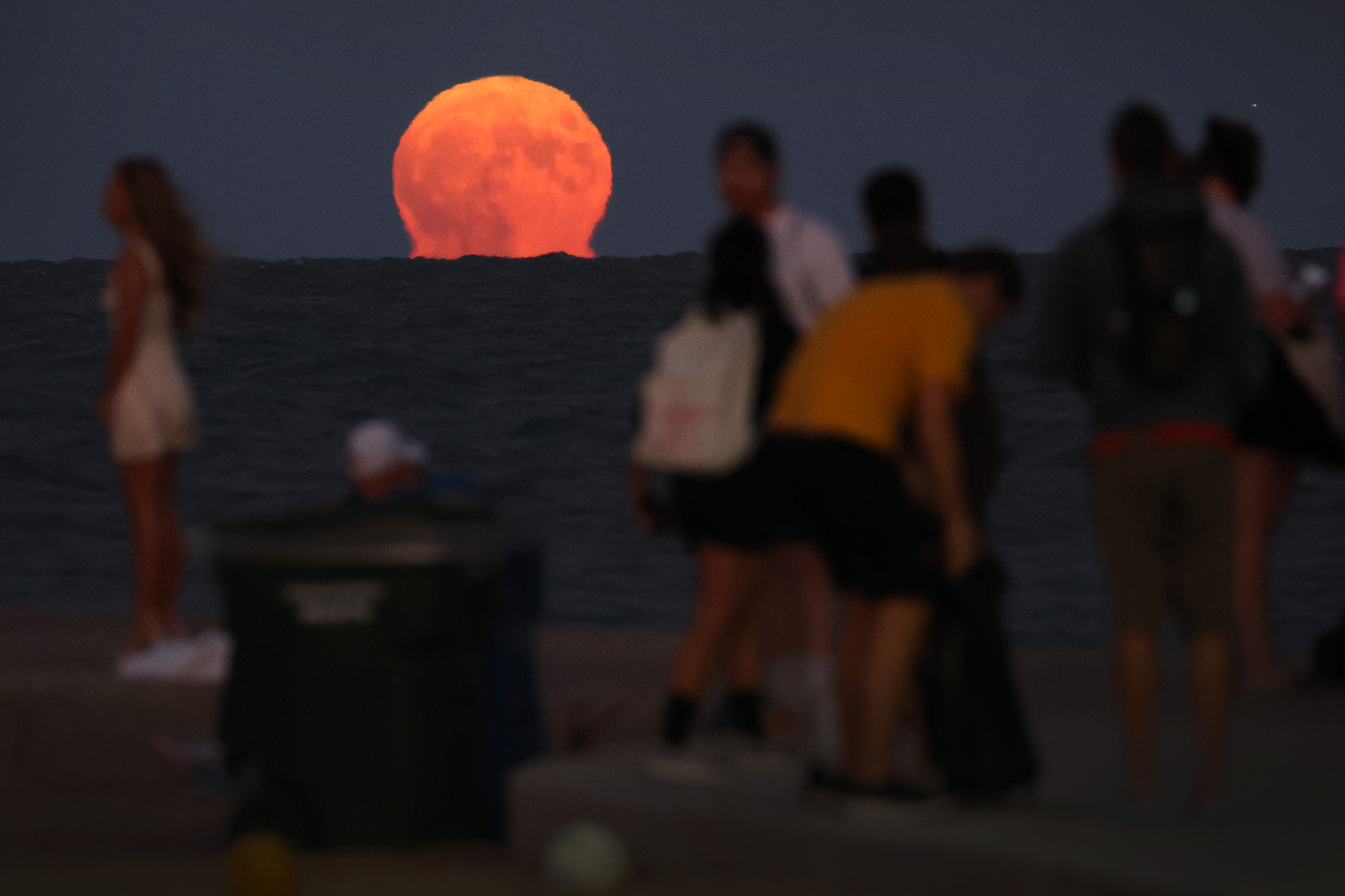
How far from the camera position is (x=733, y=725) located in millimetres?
6090

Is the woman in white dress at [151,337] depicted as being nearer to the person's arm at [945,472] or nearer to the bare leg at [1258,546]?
the person's arm at [945,472]

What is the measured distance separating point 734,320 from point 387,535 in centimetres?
117

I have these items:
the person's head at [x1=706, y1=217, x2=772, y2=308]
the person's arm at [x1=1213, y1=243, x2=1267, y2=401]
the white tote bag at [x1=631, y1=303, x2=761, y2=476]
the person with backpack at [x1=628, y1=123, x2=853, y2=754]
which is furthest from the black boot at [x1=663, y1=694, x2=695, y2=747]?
the person's arm at [x1=1213, y1=243, x2=1267, y2=401]

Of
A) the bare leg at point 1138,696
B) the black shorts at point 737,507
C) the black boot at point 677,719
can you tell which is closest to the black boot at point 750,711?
the black boot at point 677,719

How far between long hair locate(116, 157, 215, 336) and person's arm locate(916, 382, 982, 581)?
3.68 m

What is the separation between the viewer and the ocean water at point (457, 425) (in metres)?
15.4

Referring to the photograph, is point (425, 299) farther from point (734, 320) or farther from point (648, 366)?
point (734, 320)

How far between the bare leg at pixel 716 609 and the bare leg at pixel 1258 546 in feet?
7.73

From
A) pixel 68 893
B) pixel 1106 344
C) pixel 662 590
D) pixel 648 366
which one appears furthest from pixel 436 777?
pixel 648 366

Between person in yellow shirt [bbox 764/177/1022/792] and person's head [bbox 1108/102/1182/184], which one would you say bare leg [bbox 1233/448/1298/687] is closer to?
person's head [bbox 1108/102/1182/184]

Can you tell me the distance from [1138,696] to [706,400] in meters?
1.43

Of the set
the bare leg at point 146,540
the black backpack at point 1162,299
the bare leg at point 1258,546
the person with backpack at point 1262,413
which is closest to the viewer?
the black backpack at point 1162,299

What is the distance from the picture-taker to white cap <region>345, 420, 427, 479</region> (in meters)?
6.62

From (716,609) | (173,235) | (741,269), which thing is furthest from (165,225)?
(716,609)
